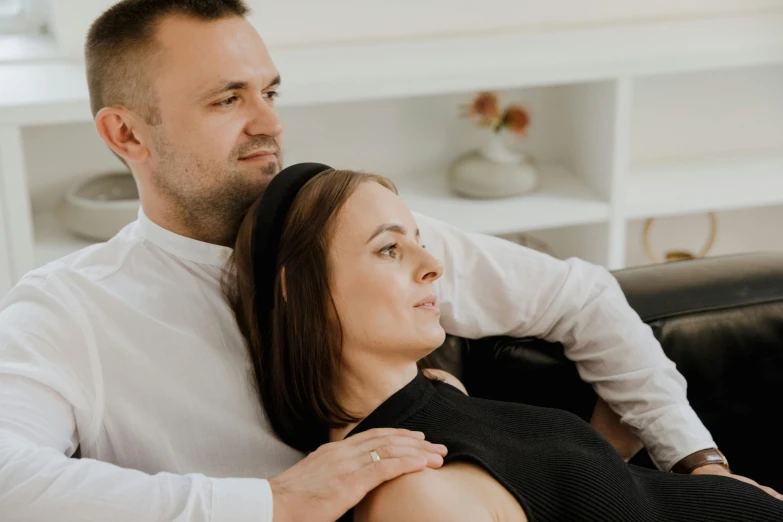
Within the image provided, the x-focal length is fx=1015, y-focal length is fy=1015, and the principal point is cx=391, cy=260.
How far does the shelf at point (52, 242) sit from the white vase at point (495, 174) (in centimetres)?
99

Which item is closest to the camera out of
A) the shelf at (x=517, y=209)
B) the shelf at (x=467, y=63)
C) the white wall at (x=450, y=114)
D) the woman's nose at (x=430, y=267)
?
the woman's nose at (x=430, y=267)

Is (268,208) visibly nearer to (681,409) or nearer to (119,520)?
(119,520)

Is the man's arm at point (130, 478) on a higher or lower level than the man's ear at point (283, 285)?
lower

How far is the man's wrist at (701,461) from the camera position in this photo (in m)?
1.64

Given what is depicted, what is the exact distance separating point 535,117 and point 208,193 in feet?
5.28

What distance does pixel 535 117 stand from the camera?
3.02 meters

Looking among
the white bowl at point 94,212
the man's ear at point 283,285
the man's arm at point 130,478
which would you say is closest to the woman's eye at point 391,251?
the man's ear at point 283,285

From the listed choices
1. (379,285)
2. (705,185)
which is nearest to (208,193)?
(379,285)

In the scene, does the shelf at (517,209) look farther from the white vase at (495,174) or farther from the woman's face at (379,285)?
the woman's face at (379,285)

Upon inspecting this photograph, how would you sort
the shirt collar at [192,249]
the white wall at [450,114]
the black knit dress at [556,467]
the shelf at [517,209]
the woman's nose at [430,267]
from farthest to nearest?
the white wall at [450,114] → the shelf at [517,209] → the shirt collar at [192,249] → the woman's nose at [430,267] → the black knit dress at [556,467]

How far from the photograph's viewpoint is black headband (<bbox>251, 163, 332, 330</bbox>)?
143 centimetres

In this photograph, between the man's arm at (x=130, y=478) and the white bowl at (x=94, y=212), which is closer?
the man's arm at (x=130, y=478)

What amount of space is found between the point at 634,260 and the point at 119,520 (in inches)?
93.7

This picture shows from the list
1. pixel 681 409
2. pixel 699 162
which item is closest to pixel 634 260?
pixel 699 162
